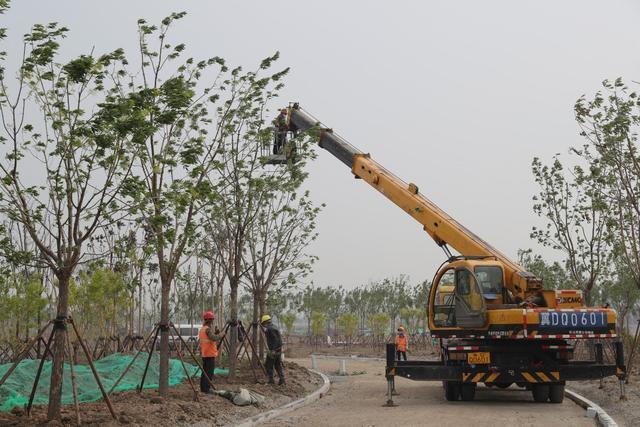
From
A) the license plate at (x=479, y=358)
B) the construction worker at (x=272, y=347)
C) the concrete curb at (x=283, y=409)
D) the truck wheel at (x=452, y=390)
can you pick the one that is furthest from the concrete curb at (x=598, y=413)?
the construction worker at (x=272, y=347)

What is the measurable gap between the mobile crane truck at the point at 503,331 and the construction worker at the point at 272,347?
2738mm

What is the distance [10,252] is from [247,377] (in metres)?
9.21

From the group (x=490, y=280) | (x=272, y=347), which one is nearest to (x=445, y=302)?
(x=490, y=280)

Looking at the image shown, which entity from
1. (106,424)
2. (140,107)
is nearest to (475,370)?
(106,424)

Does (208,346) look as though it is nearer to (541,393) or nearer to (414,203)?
(414,203)

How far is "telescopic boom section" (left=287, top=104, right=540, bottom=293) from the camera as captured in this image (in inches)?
644

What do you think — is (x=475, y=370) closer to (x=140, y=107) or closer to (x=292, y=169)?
(x=292, y=169)

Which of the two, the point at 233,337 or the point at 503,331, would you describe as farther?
the point at 233,337

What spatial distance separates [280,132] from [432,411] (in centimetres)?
921

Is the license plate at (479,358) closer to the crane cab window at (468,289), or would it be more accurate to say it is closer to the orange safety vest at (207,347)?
the crane cab window at (468,289)

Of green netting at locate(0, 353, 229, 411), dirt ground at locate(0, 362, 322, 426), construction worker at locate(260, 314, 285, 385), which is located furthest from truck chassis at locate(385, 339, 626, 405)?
green netting at locate(0, 353, 229, 411)

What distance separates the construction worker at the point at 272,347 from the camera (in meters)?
17.1

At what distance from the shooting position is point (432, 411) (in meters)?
14.4

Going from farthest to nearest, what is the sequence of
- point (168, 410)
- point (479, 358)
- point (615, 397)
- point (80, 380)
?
1. point (615, 397)
2. point (479, 358)
3. point (80, 380)
4. point (168, 410)
